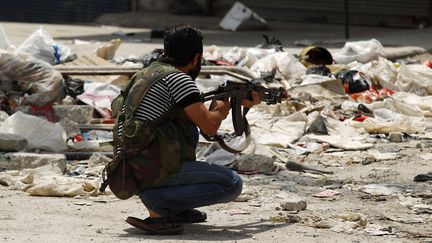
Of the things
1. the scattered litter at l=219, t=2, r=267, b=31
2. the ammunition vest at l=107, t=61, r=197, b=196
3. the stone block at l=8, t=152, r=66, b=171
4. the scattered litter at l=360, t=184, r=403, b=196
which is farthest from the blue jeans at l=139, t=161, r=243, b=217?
the scattered litter at l=219, t=2, r=267, b=31

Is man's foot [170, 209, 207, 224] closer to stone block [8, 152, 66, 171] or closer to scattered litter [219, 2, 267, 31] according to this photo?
stone block [8, 152, 66, 171]

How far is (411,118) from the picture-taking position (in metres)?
9.80

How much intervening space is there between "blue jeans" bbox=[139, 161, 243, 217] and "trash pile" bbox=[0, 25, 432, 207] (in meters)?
0.96

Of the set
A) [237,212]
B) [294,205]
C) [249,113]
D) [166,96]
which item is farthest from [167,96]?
[249,113]

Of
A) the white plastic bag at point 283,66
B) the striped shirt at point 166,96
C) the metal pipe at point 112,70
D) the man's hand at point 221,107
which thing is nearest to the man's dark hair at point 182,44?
the striped shirt at point 166,96

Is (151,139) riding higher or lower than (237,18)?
higher

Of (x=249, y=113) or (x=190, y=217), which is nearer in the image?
(x=190, y=217)

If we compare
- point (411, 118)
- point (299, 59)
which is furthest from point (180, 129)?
point (299, 59)

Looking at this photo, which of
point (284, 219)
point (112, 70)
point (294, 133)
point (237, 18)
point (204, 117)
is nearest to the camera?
point (204, 117)

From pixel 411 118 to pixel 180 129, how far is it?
179 inches

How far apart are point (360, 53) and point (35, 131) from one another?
5.07 metres

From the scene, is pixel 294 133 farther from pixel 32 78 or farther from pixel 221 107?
pixel 221 107

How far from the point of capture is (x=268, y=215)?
21.0 feet

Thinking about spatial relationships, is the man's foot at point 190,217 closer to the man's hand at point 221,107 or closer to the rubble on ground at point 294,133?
the rubble on ground at point 294,133
